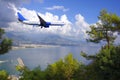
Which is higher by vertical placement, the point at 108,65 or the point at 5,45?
the point at 5,45

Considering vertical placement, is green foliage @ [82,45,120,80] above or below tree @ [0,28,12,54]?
below

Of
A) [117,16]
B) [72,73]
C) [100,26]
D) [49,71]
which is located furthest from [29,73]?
[117,16]

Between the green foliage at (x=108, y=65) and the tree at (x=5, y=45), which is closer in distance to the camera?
the tree at (x=5, y=45)

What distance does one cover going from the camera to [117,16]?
3369cm

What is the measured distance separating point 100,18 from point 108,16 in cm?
115

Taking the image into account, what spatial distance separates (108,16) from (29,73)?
47.9 ft

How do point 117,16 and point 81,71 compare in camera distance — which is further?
point 81,71

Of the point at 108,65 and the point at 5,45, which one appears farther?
the point at 108,65

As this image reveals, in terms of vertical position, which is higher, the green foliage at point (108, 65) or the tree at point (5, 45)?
the tree at point (5, 45)

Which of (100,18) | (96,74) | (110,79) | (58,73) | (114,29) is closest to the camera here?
(110,79)

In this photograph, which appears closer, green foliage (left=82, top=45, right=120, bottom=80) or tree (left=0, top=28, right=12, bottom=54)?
tree (left=0, top=28, right=12, bottom=54)

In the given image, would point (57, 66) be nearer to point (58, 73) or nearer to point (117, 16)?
point (58, 73)

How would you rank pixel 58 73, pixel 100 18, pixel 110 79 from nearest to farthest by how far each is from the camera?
pixel 110 79 → pixel 100 18 → pixel 58 73

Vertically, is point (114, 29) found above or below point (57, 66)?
above
